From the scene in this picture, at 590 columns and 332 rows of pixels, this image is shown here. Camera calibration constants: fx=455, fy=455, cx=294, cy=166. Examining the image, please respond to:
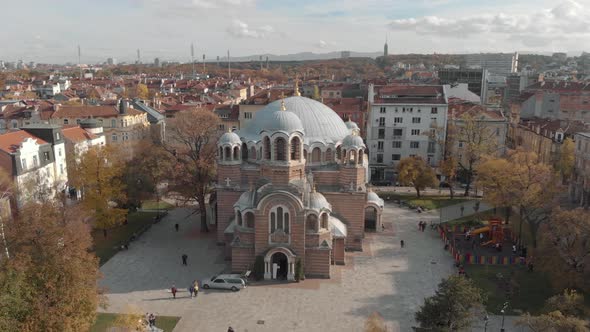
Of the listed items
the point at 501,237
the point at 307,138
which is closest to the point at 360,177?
the point at 307,138

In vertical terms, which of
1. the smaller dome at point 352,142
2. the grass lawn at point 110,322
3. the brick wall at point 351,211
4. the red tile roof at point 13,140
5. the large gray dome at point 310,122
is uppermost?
the large gray dome at point 310,122

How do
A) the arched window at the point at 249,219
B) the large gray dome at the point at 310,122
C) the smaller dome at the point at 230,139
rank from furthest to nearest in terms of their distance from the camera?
the large gray dome at the point at 310,122 < the smaller dome at the point at 230,139 < the arched window at the point at 249,219

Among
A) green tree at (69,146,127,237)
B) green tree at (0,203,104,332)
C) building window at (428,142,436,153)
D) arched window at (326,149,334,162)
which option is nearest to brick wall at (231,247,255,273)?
green tree at (0,203,104,332)

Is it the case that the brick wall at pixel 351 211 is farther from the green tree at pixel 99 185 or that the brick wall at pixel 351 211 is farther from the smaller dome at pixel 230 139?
the green tree at pixel 99 185

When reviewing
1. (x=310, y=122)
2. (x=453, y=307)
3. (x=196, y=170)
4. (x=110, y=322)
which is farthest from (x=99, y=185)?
(x=453, y=307)

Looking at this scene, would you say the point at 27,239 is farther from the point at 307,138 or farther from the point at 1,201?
the point at 307,138

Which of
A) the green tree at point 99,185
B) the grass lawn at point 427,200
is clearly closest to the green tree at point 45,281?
the green tree at point 99,185

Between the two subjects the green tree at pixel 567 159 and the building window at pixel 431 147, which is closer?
the green tree at pixel 567 159

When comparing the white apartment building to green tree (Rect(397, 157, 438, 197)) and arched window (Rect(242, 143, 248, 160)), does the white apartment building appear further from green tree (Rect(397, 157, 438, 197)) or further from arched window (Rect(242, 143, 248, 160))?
arched window (Rect(242, 143, 248, 160))
